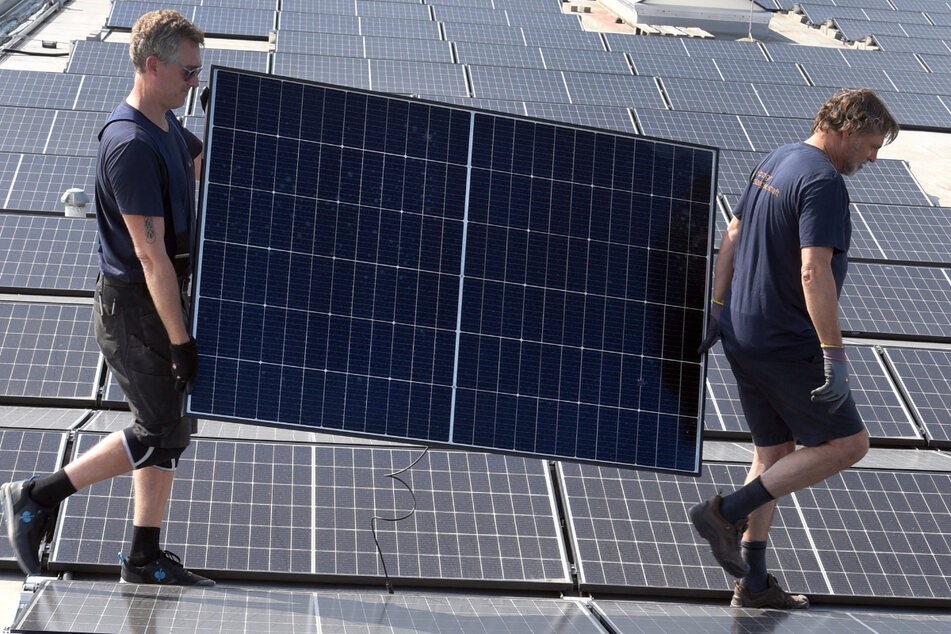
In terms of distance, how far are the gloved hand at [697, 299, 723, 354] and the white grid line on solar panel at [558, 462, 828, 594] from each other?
971mm

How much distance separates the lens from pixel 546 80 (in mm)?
13352

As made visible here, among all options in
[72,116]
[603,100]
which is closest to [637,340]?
[72,116]

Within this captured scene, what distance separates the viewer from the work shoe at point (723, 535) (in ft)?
16.0

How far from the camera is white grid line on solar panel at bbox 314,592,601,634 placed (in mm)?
4473

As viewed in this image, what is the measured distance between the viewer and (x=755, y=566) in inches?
197

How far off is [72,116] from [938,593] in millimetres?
8358

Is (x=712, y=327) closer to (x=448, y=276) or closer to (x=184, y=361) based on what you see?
(x=448, y=276)

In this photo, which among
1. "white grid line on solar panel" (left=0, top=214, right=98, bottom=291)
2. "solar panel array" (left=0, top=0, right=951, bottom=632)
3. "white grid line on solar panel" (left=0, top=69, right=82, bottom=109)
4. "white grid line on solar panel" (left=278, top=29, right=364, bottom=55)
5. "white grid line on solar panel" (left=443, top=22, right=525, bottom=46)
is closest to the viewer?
"solar panel array" (left=0, top=0, right=951, bottom=632)

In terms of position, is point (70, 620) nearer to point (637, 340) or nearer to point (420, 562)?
point (420, 562)

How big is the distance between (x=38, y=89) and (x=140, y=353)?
786 cm

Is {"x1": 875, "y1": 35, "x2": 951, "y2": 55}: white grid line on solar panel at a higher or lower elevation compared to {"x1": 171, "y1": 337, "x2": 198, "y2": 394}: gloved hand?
lower

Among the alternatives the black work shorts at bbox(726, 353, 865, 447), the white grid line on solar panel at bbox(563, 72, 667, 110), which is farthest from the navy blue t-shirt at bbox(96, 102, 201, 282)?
the white grid line on solar panel at bbox(563, 72, 667, 110)

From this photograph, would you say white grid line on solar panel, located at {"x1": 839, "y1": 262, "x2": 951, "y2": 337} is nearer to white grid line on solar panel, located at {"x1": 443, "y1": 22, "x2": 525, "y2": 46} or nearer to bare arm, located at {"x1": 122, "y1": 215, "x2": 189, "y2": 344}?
bare arm, located at {"x1": 122, "y1": 215, "x2": 189, "y2": 344}

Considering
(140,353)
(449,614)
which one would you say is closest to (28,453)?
(140,353)
